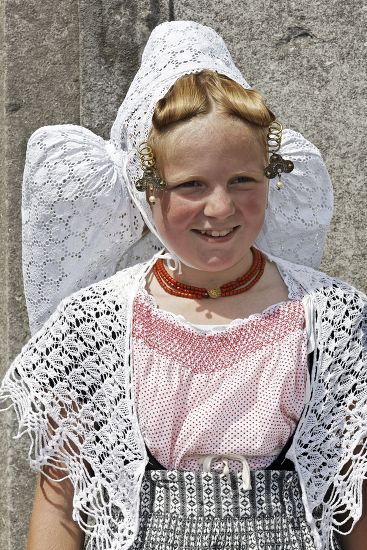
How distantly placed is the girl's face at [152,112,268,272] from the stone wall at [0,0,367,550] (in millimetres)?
748

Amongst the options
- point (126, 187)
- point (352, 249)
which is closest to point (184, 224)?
point (126, 187)

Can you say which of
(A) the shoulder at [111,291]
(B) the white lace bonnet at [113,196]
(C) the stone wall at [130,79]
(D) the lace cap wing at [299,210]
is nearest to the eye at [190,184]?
(B) the white lace bonnet at [113,196]

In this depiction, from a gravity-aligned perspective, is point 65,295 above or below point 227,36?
below

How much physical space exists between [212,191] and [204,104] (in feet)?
0.51

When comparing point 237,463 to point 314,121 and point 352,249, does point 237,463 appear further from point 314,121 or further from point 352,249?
point 314,121

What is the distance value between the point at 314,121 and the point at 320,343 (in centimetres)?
85

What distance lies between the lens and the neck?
6.61 ft

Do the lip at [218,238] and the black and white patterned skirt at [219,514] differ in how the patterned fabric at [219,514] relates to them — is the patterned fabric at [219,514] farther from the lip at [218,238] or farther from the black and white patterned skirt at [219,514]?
the lip at [218,238]

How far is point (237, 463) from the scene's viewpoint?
1.93 metres

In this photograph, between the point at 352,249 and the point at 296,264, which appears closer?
the point at 296,264

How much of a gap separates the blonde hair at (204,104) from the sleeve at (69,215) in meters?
0.21

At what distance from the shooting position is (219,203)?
6.11 feet

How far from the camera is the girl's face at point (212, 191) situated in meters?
1.86

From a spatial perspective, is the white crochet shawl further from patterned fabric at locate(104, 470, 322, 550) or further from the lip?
the lip
